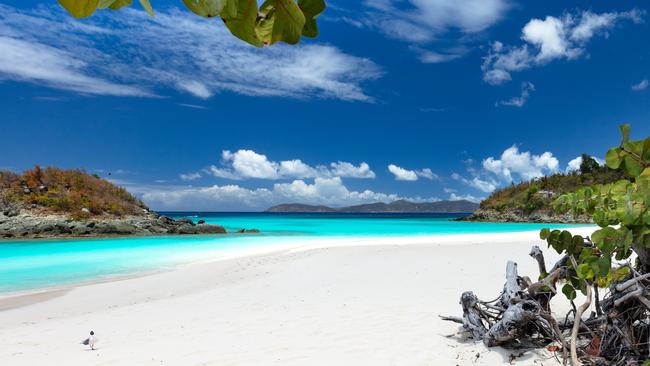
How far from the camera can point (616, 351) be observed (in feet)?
11.4

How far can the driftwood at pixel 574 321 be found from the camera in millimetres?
3305

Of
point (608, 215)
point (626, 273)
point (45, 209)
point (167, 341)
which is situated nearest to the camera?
point (608, 215)

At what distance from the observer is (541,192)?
182ft

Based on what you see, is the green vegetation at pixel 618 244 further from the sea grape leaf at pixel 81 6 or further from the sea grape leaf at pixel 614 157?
the sea grape leaf at pixel 81 6

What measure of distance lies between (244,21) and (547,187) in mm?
64352

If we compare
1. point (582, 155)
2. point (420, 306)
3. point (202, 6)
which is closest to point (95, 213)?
point (420, 306)

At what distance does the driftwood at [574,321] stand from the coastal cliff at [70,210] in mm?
28770

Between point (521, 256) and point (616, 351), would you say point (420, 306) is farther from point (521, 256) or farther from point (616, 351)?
point (521, 256)

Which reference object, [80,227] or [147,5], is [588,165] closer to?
[80,227]

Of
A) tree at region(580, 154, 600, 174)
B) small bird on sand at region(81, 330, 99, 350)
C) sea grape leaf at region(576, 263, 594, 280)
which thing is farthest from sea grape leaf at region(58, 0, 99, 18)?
tree at region(580, 154, 600, 174)

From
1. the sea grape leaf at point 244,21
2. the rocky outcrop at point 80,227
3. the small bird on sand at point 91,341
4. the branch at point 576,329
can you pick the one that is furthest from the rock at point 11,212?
the sea grape leaf at point 244,21

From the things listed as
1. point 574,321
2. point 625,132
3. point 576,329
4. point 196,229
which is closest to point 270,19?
point 625,132

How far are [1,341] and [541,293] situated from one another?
7.21 m

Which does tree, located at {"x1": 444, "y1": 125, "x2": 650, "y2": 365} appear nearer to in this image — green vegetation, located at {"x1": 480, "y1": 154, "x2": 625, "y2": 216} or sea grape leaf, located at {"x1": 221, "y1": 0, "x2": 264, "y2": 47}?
sea grape leaf, located at {"x1": 221, "y1": 0, "x2": 264, "y2": 47}
